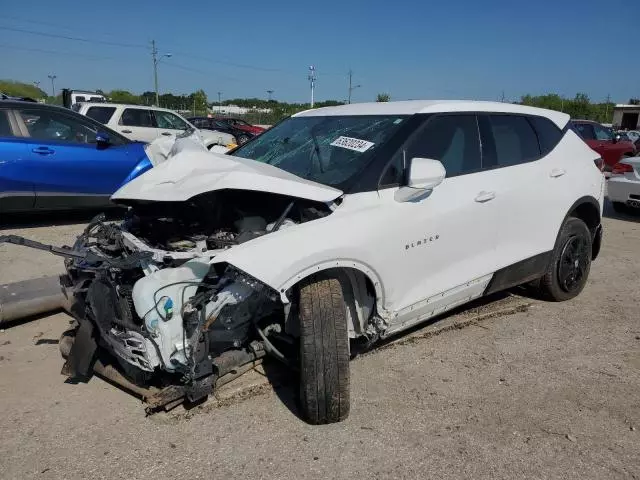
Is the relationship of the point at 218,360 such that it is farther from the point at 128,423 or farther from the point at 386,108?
the point at 386,108

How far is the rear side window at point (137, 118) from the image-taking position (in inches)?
561

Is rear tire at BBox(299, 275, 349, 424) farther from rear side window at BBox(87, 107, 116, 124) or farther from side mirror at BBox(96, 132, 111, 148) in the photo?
rear side window at BBox(87, 107, 116, 124)

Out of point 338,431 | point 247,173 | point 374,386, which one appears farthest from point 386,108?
point 338,431

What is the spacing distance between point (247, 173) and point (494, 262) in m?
1.94

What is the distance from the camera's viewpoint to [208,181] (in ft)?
10.4

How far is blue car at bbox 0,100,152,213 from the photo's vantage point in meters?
6.96

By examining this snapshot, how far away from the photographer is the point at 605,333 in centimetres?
432

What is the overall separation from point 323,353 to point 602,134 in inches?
657

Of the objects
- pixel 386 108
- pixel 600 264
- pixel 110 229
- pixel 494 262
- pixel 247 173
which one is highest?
pixel 386 108

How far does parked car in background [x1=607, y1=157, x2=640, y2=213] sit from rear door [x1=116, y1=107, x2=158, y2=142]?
10804 mm

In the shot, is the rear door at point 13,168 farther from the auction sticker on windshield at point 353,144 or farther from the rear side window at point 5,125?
the auction sticker on windshield at point 353,144

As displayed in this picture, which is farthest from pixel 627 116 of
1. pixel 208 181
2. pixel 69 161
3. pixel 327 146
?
pixel 208 181

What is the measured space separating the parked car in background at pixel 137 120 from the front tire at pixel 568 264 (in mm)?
10264

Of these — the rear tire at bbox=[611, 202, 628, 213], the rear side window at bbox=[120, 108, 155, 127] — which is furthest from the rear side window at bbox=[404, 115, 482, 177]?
the rear side window at bbox=[120, 108, 155, 127]
